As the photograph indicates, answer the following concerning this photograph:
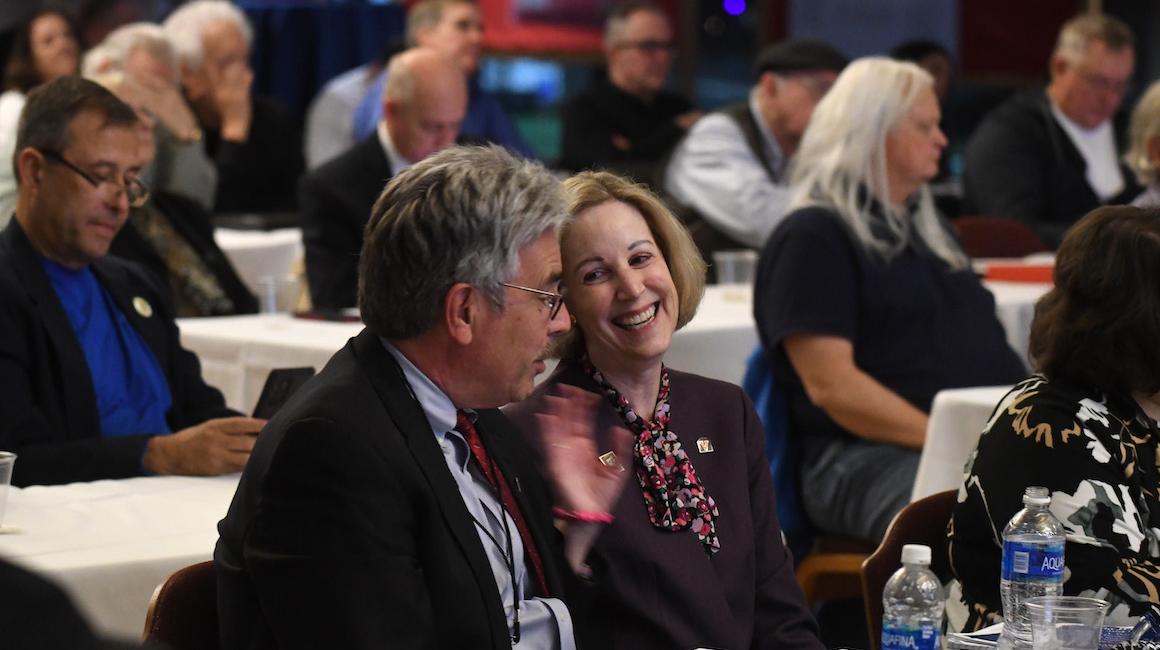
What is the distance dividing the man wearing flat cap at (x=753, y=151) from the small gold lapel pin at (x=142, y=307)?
10.8ft

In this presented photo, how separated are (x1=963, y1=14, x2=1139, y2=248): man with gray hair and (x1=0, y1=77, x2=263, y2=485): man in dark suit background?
4.90m

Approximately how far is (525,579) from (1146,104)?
13.9ft

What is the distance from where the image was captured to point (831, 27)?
35.0ft

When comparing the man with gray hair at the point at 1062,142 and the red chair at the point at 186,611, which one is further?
the man with gray hair at the point at 1062,142

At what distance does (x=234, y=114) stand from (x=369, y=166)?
2777 millimetres

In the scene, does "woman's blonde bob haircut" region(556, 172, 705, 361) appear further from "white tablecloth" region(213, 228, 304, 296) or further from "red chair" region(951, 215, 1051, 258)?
"red chair" region(951, 215, 1051, 258)

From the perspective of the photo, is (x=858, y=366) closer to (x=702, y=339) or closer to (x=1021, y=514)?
(x=702, y=339)

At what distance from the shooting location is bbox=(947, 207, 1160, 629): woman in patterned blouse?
249 centimetres

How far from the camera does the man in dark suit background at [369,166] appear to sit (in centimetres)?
553

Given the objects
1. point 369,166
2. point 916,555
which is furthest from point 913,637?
point 369,166

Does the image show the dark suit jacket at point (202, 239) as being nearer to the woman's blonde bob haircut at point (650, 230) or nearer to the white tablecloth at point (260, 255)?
the white tablecloth at point (260, 255)

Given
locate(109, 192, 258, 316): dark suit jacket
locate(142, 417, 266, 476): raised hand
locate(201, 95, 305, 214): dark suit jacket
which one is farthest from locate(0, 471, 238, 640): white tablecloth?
locate(201, 95, 305, 214): dark suit jacket

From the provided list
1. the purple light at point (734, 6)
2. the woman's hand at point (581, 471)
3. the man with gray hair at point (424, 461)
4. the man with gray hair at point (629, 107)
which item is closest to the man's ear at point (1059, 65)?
the man with gray hair at point (629, 107)

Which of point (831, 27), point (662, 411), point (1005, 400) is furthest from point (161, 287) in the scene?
point (831, 27)
